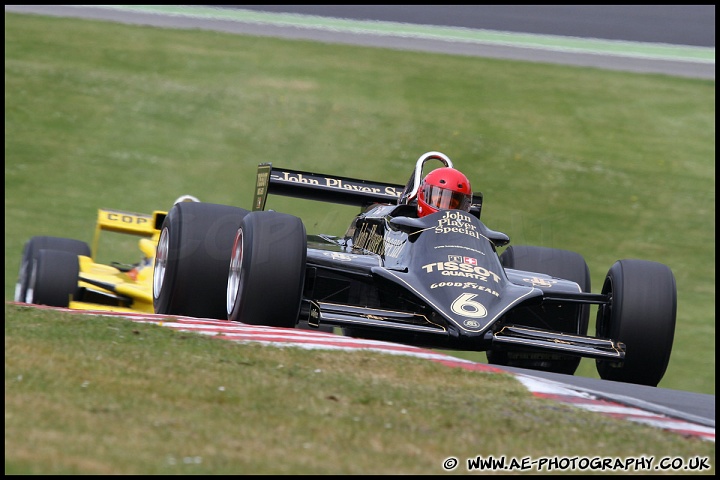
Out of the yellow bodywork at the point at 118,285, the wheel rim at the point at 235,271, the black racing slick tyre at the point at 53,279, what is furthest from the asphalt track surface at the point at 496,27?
the wheel rim at the point at 235,271

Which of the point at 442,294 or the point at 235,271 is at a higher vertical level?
the point at 235,271

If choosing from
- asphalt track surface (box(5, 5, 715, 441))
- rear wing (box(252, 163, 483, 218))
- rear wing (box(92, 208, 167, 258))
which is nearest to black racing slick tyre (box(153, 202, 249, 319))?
rear wing (box(252, 163, 483, 218))

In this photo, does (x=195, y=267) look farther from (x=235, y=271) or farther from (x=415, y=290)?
(x=415, y=290)

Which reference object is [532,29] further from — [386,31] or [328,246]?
[328,246]

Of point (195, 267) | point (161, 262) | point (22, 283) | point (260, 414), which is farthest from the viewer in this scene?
point (22, 283)

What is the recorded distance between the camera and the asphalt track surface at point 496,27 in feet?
73.8

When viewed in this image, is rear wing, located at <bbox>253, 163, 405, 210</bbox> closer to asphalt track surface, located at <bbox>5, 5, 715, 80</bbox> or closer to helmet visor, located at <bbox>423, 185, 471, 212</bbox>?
helmet visor, located at <bbox>423, 185, 471, 212</bbox>

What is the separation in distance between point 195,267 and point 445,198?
6.52 feet

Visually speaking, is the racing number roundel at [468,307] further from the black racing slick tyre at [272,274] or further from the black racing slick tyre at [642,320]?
the black racing slick tyre at [642,320]

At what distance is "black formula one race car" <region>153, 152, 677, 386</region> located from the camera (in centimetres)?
708

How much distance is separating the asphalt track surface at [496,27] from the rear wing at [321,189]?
12.7 metres

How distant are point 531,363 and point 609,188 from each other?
822 cm

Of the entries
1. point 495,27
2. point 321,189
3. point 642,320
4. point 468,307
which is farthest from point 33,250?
point 495,27

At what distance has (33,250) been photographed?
1112cm
